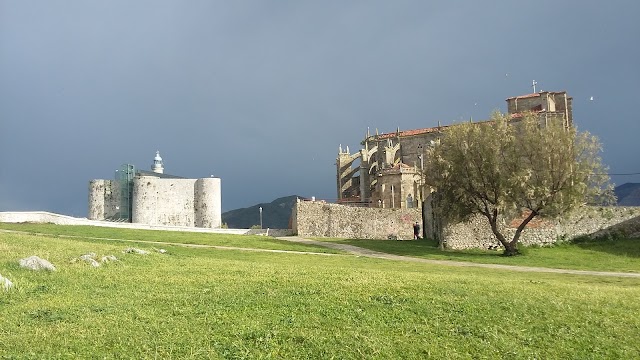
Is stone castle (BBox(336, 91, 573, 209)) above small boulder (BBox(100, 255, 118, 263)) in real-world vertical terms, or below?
above

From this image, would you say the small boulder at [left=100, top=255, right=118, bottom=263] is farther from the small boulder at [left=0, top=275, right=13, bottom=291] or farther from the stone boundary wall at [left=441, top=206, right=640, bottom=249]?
the stone boundary wall at [left=441, top=206, right=640, bottom=249]

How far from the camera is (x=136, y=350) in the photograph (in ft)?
30.4

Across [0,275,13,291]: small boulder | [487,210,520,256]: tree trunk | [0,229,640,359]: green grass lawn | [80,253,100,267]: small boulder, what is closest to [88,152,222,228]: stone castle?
[487,210,520,256]: tree trunk

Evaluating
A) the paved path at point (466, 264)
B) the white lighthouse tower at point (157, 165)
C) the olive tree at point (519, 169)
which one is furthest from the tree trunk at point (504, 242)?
the white lighthouse tower at point (157, 165)

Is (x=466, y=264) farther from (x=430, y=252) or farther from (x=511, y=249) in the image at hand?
(x=511, y=249)

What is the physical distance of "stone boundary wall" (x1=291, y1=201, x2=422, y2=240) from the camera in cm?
5547

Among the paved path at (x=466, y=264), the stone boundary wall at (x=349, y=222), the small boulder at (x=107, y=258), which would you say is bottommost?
the paved path at (x=466, y=264)

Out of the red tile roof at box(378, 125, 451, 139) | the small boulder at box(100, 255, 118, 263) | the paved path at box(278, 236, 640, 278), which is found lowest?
the paved path at box(278, 236, 640, 278)

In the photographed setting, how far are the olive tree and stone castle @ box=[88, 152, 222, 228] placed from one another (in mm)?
36218

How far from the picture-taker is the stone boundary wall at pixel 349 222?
5547 cm

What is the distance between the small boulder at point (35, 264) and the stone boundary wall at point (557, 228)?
3200cm

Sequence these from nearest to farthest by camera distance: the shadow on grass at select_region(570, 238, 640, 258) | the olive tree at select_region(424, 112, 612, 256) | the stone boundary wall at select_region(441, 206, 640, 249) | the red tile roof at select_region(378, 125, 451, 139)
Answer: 1. the olive tree at select_region(424, 112, 612, 256)
2. the shadow on grass at select_region(570, 238, 640, 258)
3. the stone boundary wall at select_region(441, 206, 640, 249)
4. the red tile roof at select_region(378, 125, 451, 139)

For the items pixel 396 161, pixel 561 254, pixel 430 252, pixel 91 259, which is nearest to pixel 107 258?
pixel 91 259

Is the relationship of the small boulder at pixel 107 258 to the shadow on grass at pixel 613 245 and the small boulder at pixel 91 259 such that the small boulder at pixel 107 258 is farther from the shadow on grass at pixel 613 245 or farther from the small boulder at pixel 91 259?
the shadow on grass at pixel 613 245
